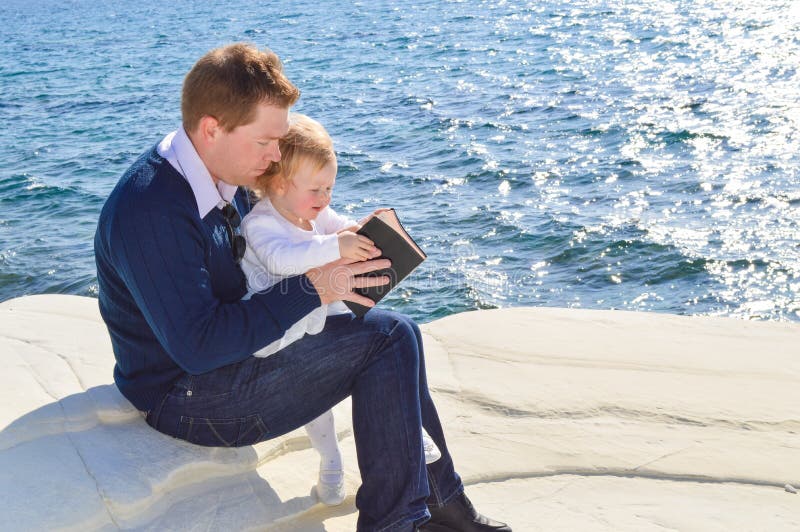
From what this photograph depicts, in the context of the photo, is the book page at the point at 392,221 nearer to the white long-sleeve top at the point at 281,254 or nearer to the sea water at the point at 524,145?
the white long-sleeve top at the point at 281,254

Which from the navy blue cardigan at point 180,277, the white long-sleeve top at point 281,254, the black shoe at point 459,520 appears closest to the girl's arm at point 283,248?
the white long-sleeve top at point 281,254

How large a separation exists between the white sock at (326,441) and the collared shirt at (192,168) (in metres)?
0.78

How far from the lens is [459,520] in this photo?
2.98m

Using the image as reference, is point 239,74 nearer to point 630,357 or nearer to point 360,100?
point 630,357

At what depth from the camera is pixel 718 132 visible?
31.0 feet

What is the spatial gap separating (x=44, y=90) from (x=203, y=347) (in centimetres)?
1402

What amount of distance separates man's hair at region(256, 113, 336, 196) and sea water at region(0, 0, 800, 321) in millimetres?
3395

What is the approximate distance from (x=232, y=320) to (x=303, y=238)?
0.44 m

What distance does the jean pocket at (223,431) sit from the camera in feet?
9.17

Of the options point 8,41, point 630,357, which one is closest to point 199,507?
point 630,357

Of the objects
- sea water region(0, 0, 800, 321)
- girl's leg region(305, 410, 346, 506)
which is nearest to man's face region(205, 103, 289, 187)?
girl's leg region(305, 410, 346, 506)

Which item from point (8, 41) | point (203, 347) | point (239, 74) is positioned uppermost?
point (239, 74)

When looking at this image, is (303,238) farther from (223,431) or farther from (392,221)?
(223,431)

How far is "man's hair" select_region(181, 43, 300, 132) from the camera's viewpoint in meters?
2.63
